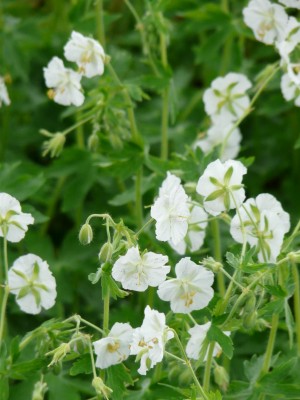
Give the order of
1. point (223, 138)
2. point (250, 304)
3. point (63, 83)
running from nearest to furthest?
point (250, 304)
point (63, 83)
point (223, 138)

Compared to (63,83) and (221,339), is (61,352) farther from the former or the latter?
(63,83)

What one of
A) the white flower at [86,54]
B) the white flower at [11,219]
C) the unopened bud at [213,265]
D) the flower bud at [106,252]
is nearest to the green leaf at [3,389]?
the white flower at [11,219]

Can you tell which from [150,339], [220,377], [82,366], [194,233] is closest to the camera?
[150,339]

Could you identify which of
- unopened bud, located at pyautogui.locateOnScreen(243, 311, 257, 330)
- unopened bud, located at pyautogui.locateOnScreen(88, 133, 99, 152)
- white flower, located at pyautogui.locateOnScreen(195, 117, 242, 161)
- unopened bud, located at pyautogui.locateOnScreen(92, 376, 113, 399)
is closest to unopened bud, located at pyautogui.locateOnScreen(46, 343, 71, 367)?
unopened bud, located at pyautogui.locateOnScreen(92, 376, 113, 399)

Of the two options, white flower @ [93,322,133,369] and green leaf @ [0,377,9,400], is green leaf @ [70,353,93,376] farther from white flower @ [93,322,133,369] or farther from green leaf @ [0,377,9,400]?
green leaf @ [0,377,9,400]

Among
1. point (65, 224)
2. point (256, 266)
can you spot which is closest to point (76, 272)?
point (65, 224)

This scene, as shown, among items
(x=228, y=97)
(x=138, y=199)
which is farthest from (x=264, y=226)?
(x=228, y=97)

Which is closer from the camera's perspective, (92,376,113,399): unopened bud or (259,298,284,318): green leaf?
(92,376,113,399): unopened bud
